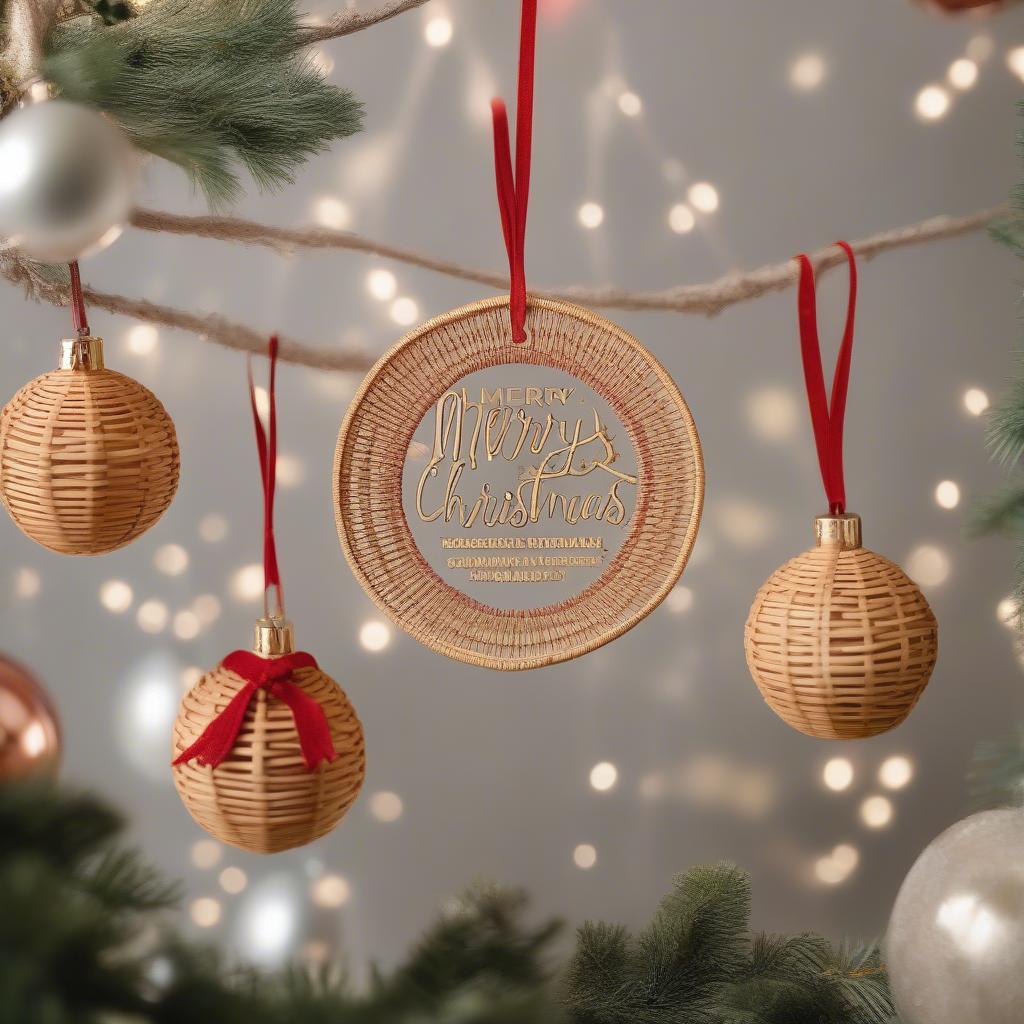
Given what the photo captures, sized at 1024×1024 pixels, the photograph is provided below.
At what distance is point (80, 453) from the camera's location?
861mm

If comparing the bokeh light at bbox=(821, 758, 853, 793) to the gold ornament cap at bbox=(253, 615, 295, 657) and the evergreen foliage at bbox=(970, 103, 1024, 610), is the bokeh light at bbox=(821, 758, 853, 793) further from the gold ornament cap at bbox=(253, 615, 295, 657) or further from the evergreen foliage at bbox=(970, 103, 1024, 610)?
the gold ornament cap at bbox=(253, 615, 295, 657)

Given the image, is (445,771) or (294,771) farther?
(445,771)

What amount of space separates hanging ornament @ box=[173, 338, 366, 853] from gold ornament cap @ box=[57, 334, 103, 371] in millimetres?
241

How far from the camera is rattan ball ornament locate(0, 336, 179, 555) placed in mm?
863

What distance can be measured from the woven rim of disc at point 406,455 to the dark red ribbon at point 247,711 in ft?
0.41

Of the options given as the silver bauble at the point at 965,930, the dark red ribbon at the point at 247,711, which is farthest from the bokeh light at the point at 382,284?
the silver bauble at the point at 965,930

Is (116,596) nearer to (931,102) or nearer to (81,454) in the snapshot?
(81,454)

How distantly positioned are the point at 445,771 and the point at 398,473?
2.29 feet

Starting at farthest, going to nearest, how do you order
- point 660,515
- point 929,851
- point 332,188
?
point 332,188 → point 660,515 → point 929,851

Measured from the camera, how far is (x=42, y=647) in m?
1.54

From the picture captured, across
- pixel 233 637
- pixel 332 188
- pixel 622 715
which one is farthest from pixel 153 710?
pixel 332 188

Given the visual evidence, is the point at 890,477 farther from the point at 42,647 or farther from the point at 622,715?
the point at 42,647

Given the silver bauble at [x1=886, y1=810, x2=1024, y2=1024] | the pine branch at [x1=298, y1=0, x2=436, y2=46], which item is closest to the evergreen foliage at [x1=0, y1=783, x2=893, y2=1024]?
the silver bauble at [x1=886, y1=810, x2=1024, y2=1024]

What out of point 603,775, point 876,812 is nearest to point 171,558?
point 603,775
